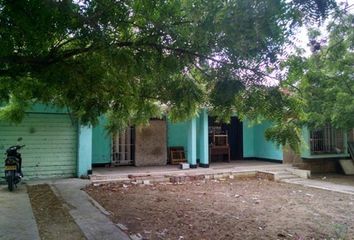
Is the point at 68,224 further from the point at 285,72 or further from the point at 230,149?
the point at 230,149

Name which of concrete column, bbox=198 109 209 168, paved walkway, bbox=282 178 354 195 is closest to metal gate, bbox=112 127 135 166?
concrete column, bbox=198 109 209 168

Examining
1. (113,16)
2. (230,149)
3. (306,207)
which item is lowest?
(306,207)

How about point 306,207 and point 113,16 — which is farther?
point 306,207

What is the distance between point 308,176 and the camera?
1358 centimetres

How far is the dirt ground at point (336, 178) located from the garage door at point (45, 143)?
991 cm

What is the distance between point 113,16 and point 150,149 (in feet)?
35.9

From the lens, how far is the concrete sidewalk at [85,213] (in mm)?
5452

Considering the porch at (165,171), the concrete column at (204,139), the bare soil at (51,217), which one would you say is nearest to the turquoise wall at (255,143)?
the porch at (165,171)

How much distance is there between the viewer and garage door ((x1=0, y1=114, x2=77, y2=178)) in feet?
34.9

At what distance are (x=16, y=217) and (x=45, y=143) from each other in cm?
491

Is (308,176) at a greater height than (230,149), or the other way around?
(230,149)

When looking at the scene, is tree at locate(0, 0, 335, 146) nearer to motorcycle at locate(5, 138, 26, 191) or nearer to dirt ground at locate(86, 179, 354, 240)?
dirt ground at locate(86, 179, 354, 240)

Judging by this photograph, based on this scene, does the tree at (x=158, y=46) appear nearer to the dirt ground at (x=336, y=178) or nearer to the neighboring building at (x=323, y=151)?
the dirt ground at (x=336, y=178)

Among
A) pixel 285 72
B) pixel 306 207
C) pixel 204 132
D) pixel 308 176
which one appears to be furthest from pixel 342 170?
pixel 285 72
